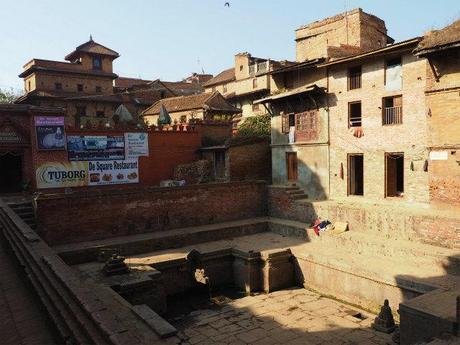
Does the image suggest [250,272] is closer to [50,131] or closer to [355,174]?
[355,174]

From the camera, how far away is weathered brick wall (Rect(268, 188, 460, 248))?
45.3 feet

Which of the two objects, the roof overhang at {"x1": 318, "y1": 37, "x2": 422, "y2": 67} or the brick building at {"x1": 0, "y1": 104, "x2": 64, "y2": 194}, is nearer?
the roof overhang at {"x1": 318, "y1": 37, "x2": 422, "y2": 67}

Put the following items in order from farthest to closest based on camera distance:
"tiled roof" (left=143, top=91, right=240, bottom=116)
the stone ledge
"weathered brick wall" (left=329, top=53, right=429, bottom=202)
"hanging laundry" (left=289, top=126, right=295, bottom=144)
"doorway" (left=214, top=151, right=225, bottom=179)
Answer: "tiled roof" (left=143, top=91, right=240, bottom=116), "doorway" (left=214, top=151, right=225, bottom=179), "hanging laundry" (left=289, top=126, right=295, bottom=144), "weathered brick wall" (left=329, top=53, right=429, bottom=202), the stone ledge

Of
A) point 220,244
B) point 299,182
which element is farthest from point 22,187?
point 299,182

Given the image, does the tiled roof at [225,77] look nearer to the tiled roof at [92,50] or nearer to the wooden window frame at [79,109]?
the tiled roof at [92,50]

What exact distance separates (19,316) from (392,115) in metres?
16.0

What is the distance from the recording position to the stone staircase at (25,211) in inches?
611

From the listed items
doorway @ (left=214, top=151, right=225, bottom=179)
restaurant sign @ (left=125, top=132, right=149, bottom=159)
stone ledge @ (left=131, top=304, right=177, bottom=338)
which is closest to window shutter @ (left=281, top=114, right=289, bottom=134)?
doorway @ (left=214, top=151, right=225, bottom=179)

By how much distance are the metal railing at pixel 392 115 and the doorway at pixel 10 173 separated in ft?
59.4

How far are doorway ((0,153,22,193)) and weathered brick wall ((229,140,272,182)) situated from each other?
1123 centimetres

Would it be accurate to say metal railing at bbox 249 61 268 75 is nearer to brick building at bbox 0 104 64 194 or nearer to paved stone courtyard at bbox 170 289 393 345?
brick building at bbox 0 104 64 194

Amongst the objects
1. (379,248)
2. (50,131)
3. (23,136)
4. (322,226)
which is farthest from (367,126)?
(23,136)

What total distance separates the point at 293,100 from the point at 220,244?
941cm

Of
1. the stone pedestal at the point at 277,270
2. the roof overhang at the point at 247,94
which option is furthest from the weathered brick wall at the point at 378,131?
the roof overhang at the point at 247,94
